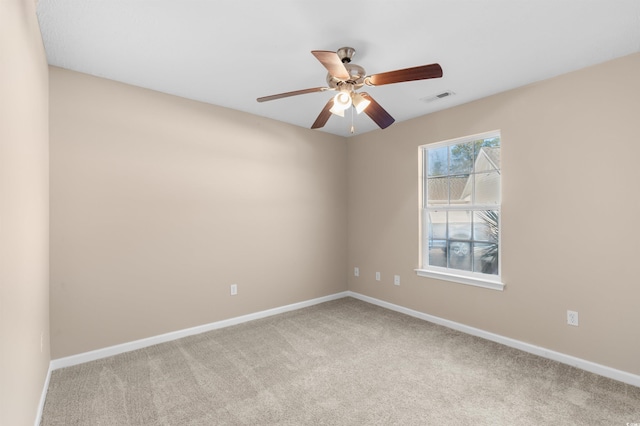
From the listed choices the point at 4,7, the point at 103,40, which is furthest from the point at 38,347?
the point at 103,40

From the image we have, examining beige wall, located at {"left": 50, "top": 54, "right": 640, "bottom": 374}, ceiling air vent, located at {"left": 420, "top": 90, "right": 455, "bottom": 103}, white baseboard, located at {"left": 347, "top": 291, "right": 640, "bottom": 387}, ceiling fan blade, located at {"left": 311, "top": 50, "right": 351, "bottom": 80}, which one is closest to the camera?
ceiling fan blade, located at {"left": 311, "top": 50, "right": 351, "bottom": 80}

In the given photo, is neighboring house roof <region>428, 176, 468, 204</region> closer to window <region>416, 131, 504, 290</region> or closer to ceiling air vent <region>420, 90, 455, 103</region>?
window <region>416, 131, 504, 290</region>

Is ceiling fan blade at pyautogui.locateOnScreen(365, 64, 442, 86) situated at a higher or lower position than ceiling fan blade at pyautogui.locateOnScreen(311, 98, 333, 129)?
higher

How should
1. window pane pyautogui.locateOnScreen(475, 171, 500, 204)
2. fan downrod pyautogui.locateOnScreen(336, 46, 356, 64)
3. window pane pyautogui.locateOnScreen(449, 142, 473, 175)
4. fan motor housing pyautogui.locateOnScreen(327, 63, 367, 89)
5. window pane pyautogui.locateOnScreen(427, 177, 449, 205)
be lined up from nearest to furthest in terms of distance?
fan motor housing pyautogui.locateOnScreen(327, 63, 367, 89) < fan downrod pyautogui.locateOnScreen(336, 46, 356, 64) < window pane pyautogui.locateOnScreen(475, 171, 500, 204) < window pane pyautogui.locateOnScreen(449, 142, 473, 175) < window pane pyautogui.locateOnScreen(427, 177, 449, 205)

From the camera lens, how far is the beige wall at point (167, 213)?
261cm

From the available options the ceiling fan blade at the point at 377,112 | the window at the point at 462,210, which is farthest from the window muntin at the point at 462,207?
the ceiling fan blade at the point at 377,112

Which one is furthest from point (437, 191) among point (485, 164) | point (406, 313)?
point (406, 313)

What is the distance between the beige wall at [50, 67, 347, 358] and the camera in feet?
8.55

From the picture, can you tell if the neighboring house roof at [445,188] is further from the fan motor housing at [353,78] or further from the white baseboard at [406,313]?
the fan motor housing at [353,78]

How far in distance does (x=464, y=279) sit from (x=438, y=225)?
718 mm

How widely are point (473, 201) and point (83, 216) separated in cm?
386

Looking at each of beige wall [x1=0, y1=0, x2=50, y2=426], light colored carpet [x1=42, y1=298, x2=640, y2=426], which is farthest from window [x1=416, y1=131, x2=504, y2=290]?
beige wall [x1=0, y1=0, x2=50, y2=426]

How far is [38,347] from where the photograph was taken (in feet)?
6.48

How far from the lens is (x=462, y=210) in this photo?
11.5 feet
